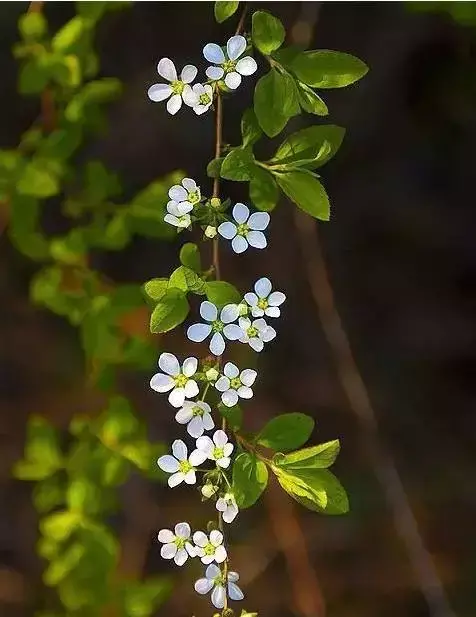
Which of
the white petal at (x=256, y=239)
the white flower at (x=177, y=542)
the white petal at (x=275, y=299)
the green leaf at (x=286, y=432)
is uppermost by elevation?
the white petal at (x=256, y=239)

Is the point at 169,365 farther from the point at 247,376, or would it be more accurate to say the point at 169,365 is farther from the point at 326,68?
the point at 326,68

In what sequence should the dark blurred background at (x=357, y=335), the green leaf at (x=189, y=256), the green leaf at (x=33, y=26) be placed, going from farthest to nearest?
the dark blurred background at (x=357, y=335)
the green leaf at (x=33, y=26)
the green leaf at (x=189, y=256)

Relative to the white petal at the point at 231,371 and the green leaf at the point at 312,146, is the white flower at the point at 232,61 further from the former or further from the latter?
the white petal at the point at 231,371

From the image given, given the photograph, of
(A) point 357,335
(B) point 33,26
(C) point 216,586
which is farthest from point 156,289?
(A) point 357,335

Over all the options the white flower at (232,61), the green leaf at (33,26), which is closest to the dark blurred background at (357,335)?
the green leaf at (33,26)

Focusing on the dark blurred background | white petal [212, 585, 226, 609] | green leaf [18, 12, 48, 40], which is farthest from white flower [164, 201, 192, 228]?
the dark blurred background

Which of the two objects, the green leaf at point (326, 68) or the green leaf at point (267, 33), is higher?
the green leaf at point (267, 33)

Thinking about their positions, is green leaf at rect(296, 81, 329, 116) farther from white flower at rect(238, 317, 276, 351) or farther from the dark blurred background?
the dark blurred background
